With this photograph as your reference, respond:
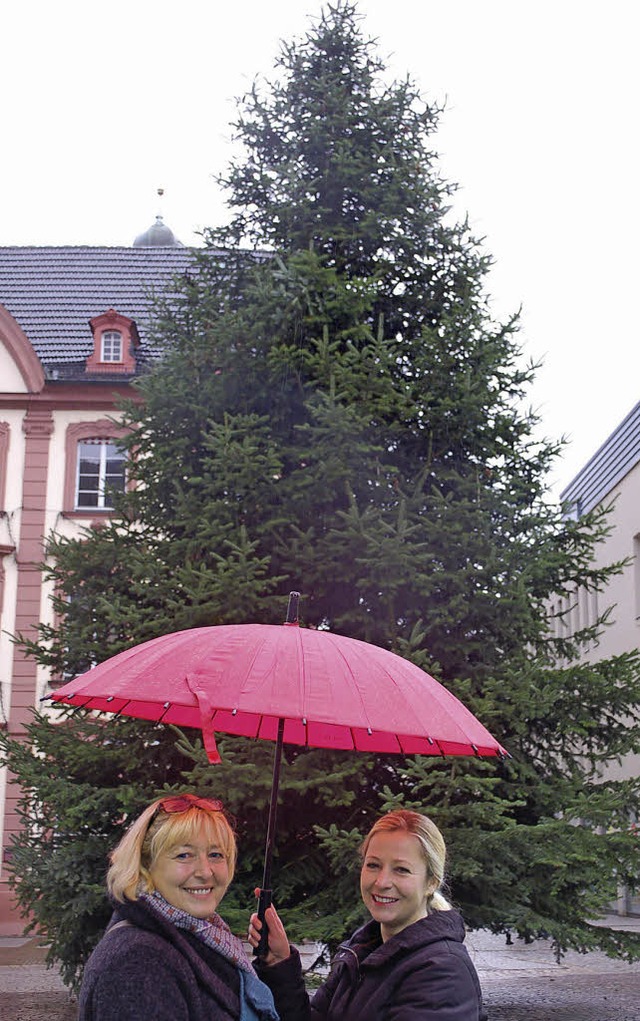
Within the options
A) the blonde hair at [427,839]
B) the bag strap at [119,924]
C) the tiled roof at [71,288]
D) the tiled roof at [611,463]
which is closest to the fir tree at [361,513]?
the blonde hair at [427,839]

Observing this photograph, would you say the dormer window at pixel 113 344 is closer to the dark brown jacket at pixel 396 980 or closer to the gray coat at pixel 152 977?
the dark brown jacket at pixel 396 980

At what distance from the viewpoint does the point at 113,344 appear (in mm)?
25312

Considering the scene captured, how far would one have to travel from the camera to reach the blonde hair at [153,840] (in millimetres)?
3020

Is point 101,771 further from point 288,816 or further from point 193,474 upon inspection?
point 193,474

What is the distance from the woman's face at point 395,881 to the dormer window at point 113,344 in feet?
72.1

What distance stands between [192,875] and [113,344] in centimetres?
2304

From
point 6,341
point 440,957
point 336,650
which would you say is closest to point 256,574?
point 336,650

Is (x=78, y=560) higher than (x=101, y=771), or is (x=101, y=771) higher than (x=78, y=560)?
(x=78, y=560)

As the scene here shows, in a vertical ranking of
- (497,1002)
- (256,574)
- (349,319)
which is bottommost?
(497,1002)

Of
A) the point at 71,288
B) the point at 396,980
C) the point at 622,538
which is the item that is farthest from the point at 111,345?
the point at 396,980

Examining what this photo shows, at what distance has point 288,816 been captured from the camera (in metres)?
8.94

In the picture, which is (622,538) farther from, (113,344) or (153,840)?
(153,840)

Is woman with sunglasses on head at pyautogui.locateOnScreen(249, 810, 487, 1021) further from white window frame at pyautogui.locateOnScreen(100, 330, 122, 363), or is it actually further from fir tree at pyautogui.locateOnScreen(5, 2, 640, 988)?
white window frame at pyautogui.locateOnScreen(100, 330, 122, 363)

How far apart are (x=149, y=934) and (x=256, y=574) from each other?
6176 millimetres
